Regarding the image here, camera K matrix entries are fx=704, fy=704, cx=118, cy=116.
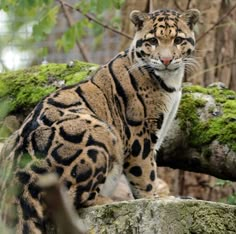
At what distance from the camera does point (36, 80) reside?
6.05 m

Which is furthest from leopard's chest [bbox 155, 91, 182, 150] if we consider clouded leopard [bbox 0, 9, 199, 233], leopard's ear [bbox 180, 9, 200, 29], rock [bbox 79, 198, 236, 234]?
rock [bbox 79, 198, 236, 234]

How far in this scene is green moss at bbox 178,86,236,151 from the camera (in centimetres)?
531

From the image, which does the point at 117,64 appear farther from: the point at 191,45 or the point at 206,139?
the point at 206,139

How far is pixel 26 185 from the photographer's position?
384 centimetres

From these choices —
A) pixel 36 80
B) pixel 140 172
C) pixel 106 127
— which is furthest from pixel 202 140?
pixel 36 80

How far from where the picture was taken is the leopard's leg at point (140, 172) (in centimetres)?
461

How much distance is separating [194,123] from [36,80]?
1.45 meters

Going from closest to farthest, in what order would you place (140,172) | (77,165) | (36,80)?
1. (77,165)
2. (140,172)
3. (36,80)

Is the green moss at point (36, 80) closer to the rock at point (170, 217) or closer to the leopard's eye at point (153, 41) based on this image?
the leopard's eye at point (153, 41)

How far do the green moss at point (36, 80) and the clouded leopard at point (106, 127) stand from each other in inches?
44.6

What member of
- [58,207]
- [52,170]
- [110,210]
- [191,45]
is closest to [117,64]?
[191,45]

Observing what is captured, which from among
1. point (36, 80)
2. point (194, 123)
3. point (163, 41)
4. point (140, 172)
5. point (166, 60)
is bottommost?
point (140, 172)

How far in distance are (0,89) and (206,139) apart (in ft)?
5.57

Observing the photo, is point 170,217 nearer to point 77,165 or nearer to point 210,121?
point 77,165
